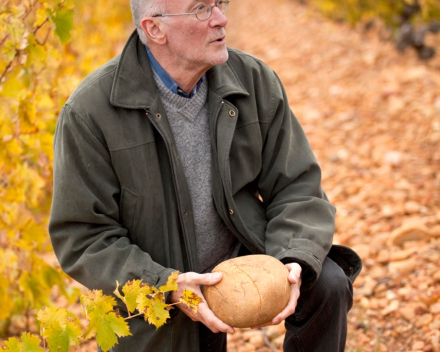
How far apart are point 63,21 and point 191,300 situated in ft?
4.46

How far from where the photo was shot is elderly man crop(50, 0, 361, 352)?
2176 mm

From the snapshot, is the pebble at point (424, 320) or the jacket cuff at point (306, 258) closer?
the jacket cuff at point (306, 258)

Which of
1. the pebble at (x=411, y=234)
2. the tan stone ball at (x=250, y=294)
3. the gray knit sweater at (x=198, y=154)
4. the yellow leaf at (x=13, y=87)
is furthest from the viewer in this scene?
the pebble at (x=411, y=234)

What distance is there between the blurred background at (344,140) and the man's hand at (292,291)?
3.32 ft

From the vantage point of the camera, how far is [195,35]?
231cm

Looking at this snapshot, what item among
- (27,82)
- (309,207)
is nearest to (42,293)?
(27,82)

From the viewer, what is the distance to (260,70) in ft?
8.26

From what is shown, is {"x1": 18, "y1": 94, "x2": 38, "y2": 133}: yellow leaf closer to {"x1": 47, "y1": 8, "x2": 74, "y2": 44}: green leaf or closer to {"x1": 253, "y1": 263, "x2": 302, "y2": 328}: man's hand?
{"x1": 47, "y1": 8, "x2": 74, "y2": 44}: green leaf

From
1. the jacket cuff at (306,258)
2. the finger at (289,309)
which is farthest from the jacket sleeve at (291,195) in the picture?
the finger at (289,309)

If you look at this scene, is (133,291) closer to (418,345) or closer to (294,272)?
(294,272)

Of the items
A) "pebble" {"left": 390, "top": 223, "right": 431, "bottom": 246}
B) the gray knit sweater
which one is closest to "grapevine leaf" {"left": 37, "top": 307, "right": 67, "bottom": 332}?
the gray knit sweater

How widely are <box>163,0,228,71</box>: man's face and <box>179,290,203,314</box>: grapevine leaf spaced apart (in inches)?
34.4

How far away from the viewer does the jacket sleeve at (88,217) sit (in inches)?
84.3

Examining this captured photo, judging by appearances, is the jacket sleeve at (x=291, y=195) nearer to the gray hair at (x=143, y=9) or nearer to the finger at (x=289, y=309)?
the finger at (x=289, y=309)
